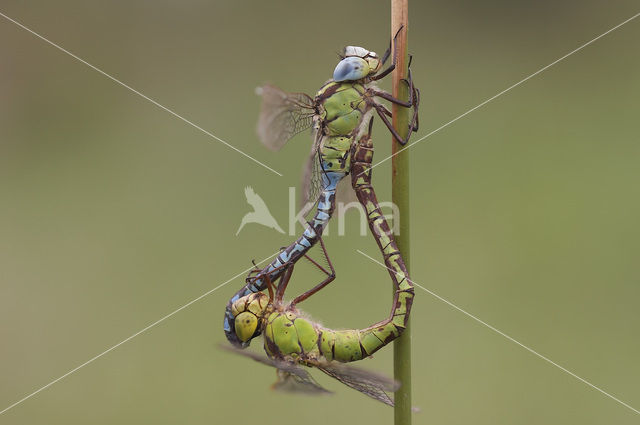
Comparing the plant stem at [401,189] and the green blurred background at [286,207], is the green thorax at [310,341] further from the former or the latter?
the green blurred background at [286,207]

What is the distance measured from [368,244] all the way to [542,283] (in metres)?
1.12

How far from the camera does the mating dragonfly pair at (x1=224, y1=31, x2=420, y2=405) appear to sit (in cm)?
195

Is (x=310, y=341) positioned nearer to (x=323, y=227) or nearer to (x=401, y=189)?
(x=323, y=227)

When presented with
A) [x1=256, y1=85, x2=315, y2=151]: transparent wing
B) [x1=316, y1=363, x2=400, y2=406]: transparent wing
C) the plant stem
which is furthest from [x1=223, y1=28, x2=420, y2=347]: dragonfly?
[x1=316, y1=363, x2=400, y2=406]: transparent wing

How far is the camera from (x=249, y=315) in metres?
2.14

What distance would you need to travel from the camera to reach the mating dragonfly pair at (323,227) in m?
1.95

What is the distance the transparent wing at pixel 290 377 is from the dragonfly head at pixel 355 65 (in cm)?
98

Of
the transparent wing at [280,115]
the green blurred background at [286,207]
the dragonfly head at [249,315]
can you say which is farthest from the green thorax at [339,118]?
the green blurred background at [286,207]

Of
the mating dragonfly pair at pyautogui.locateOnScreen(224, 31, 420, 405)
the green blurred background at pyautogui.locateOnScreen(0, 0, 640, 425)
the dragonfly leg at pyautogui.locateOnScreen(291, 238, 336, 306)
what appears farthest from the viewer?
the green blurred background at pyautogui.locateOnScreen(0, 0, 640, 425)

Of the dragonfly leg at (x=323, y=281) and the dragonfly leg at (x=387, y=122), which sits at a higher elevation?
the dragonfly leg at (x=387, y=122)

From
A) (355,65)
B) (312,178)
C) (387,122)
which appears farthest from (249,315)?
(355,65)

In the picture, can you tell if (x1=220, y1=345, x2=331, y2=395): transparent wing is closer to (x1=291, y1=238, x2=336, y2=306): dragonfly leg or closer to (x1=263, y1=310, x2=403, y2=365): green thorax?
(x1=263, y1=310, x2=403, y2=365): green thorax

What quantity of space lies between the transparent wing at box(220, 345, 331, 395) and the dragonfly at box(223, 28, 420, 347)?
211 mm

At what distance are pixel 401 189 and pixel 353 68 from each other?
1.85ft
